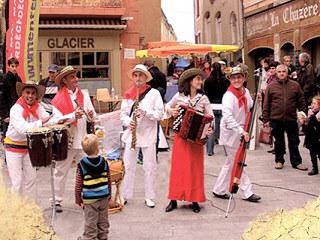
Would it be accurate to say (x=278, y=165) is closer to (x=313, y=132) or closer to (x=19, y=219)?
(x=313, y=132)

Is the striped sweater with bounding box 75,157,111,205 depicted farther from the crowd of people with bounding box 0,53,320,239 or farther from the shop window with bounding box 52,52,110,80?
the shop window with bounding box 52,52,110,80

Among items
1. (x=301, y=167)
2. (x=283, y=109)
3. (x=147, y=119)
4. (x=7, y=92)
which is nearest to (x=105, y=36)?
(x=7, y=92)

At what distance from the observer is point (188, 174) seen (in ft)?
15.6

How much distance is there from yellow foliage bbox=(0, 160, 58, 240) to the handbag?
7.69m

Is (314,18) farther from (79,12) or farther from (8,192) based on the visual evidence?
(8,192)

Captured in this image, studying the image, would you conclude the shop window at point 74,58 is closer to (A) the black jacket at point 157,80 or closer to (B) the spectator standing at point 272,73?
(A) the black jacket at point 157,80

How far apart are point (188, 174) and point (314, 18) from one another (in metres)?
9.10

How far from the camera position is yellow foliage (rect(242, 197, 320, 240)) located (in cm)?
108

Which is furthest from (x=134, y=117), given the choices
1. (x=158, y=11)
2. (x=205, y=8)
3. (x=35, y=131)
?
(x=205, y=8)

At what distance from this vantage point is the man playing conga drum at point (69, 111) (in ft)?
15.3

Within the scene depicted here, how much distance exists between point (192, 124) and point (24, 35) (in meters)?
2.57

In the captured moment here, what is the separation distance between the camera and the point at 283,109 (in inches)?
262

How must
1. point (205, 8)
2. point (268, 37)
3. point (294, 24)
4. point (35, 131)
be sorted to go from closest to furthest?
point (35, 131) → point (294, 24) → point (268, 37) → point (205, 8)

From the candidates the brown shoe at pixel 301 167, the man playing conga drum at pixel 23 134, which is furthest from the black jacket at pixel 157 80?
the man playing conga drum at pixel 23 134
